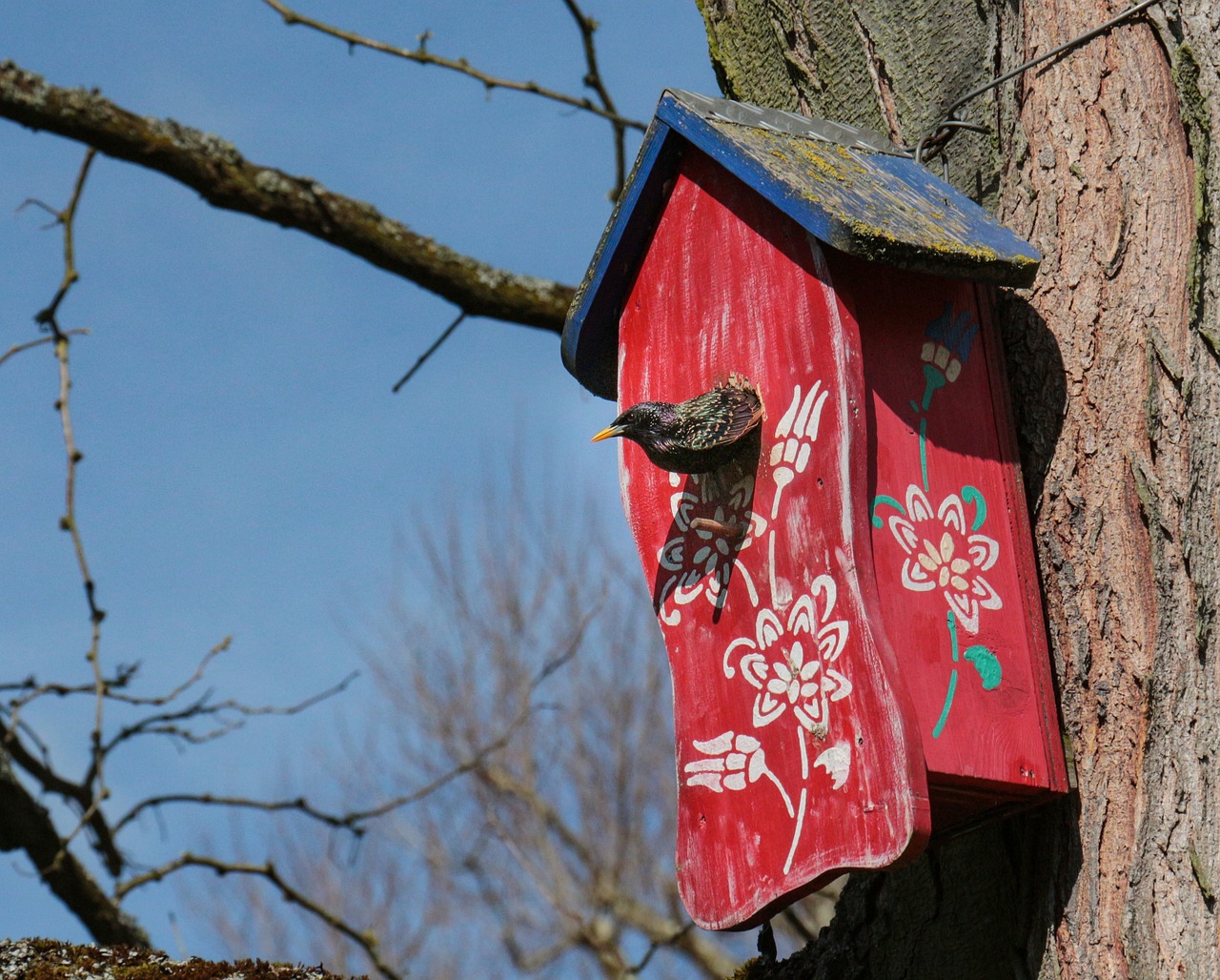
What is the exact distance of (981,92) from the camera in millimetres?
2242

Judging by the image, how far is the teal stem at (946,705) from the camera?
1.81 meters

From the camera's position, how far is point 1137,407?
79.5 inches

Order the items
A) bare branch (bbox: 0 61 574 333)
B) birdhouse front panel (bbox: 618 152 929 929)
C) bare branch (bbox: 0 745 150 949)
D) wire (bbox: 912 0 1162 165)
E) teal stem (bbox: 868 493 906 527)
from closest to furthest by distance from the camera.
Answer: birdhouse front panel (bbox: 618 152 929 929)
teal stem (bbox: 868 493 906 527)
wire (bbox: 912 0 1162 165)
bare branch (bbox: 0 61 574 333)
bare branch (bbox: 0 745 150 949)

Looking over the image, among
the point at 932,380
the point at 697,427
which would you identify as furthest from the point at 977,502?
the point at 697,427

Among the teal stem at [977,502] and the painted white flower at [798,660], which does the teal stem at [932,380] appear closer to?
the teal stem at [977,502]

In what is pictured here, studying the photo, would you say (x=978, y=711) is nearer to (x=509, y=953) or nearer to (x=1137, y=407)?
(x=1137, y=407)

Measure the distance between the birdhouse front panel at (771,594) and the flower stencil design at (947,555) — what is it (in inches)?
3.9

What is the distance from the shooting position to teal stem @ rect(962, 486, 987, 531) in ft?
6.57

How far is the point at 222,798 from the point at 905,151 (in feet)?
7.43

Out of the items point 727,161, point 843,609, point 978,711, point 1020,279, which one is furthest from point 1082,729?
point 727,161

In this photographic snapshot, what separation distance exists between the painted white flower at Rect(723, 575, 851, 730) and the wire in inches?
33.1

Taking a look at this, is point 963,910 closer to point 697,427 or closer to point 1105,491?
point 1105,491

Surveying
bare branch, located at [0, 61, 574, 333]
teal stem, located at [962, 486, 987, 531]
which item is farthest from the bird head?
bare branch, located at [0, 61, 574, 333]

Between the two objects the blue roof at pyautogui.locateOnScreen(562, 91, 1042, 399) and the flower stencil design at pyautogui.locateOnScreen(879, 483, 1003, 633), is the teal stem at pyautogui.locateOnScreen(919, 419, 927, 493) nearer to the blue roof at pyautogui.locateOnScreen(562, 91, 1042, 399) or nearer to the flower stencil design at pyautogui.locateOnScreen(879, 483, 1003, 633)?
the flower stencil design at pyautogui.locateOnScreen(879, 483, 1003, 633)
